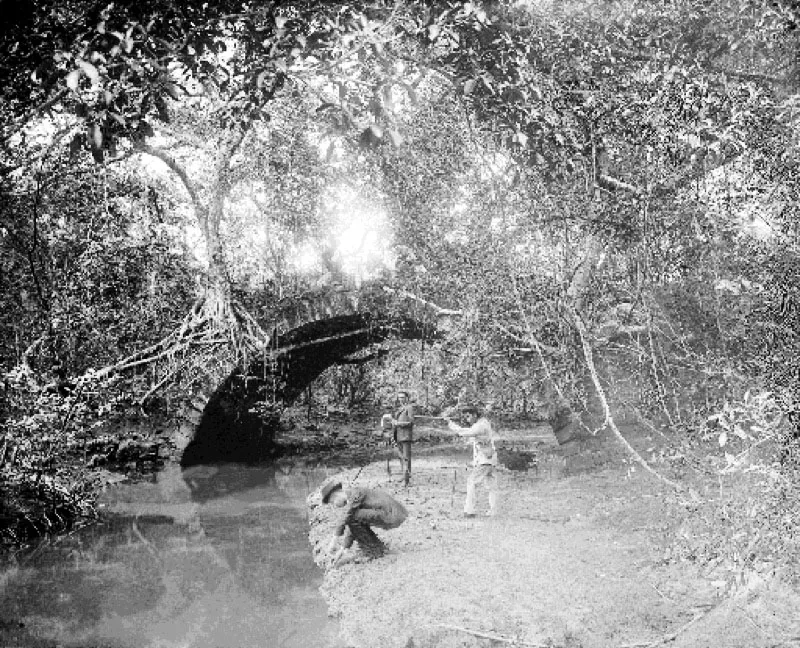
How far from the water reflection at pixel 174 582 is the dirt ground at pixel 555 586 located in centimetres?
62

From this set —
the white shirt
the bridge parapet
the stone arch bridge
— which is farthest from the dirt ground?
the bridge parapet

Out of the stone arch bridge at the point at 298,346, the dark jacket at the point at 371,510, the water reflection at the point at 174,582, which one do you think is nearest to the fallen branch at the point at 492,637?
the water reflection at the point at 174,582

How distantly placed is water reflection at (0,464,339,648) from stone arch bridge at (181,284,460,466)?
12.7 feet

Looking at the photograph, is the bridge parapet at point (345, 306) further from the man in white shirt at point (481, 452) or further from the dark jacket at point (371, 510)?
the dark jacket at point (371, 510)

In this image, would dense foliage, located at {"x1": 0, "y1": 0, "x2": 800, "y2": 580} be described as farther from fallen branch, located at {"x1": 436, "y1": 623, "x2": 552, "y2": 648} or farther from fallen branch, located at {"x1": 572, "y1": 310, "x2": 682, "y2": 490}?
fallen branch, located at {"x1": 436, "y1": 623, "x2": 552, "y2": 648}

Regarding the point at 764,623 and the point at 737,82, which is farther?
the point at 737,82

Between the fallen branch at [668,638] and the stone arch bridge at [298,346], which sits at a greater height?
the stone arch bridge at [298,346]

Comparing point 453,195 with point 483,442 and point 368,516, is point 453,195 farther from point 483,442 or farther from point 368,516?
point 368,516

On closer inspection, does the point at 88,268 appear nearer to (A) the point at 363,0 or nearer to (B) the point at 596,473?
(B) the point at 596,473

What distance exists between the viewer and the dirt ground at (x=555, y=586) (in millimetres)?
6258

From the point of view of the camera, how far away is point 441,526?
11320mm

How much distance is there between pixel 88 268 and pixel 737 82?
1417 centimetres

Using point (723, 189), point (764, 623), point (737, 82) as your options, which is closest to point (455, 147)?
point (737, 82)

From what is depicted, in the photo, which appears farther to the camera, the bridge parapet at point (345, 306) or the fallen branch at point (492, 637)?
the bridge parapet at point (345, 306)
